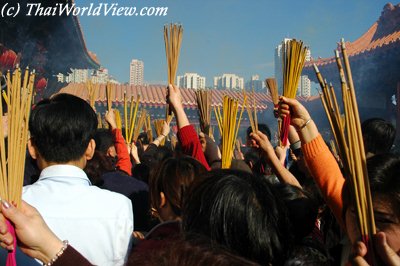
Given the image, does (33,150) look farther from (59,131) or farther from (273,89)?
(273,89)

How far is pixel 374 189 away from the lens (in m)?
1.30

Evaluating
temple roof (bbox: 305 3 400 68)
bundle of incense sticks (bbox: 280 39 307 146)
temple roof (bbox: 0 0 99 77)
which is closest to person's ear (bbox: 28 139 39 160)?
bundle of incense sticks (bbox: 280 39 307 146)

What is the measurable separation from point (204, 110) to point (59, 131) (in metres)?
2.23

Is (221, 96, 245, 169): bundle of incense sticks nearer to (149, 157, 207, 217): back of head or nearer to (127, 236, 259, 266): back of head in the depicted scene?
(149, 157, 207, 217): back of head

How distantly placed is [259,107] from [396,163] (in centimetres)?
1377

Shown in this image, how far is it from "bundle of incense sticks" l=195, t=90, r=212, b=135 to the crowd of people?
5.21ft

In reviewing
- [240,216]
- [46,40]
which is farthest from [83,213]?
[46,40]

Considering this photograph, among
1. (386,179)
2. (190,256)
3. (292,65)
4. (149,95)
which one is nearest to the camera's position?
(190,256)

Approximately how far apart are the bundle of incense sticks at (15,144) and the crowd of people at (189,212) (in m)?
0.06

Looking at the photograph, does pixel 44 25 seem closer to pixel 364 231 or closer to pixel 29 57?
pixel 29 57

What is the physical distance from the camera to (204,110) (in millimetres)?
3662

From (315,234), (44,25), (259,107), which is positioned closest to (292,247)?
(315,234)

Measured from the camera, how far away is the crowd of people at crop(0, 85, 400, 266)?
38.9 inches

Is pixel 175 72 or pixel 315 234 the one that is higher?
pixel 175 72
